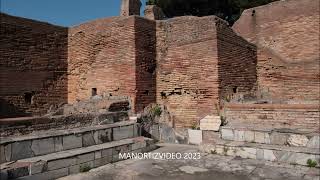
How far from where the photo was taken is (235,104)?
765 centimetres

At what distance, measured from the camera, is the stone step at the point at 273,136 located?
610cm

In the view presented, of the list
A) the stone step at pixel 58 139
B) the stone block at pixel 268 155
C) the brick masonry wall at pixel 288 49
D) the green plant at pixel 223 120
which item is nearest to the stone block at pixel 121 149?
the stone step at pixel 58 139

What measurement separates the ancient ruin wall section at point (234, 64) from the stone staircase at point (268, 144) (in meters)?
1.31

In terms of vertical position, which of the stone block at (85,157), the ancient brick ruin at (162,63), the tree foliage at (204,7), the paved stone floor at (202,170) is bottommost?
the paved stone floor at (202,170)

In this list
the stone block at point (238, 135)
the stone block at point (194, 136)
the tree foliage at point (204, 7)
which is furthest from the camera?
the tree foliage at point (204, 7)

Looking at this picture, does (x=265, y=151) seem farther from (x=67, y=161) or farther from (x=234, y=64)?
(x=67, y=161)

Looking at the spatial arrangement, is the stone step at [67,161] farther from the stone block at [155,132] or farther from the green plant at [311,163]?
the green plant at [311,163]

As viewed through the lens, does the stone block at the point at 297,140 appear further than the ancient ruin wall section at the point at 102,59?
No

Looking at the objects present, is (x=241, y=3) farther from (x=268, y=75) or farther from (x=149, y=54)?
(x=149, y=54)

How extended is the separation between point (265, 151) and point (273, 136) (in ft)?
1.25

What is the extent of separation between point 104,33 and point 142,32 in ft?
3.59

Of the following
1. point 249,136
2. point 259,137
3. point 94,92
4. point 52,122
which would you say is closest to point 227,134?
point 249,136

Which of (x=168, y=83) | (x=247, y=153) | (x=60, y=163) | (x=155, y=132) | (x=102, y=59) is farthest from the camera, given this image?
(x=102, y=59)

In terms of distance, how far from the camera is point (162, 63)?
9.07 m
